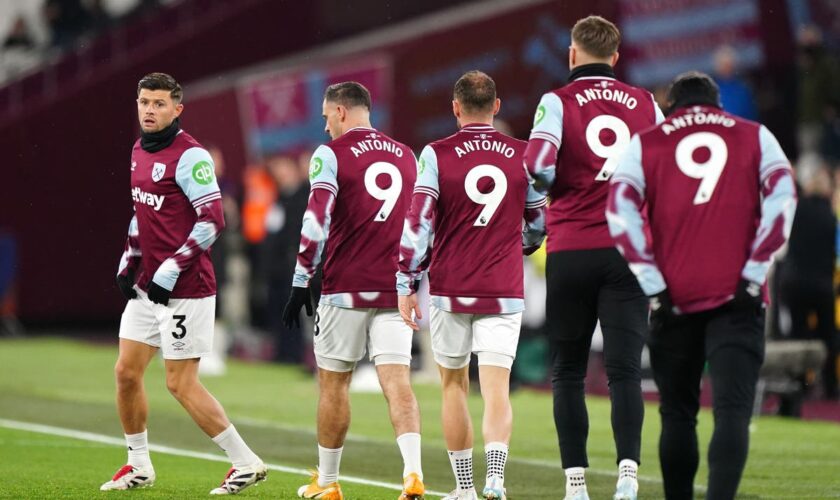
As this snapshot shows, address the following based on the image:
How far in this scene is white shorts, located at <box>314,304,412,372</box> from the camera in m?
8.30

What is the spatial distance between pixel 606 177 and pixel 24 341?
20135 millimetres

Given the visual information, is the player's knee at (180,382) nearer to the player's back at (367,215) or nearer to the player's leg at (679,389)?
Result: the player's back at (367,215)

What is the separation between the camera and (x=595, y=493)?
9109 mm

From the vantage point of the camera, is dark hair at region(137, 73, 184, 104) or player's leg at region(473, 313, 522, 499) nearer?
player's leg at region(473, 313, 522, 499)

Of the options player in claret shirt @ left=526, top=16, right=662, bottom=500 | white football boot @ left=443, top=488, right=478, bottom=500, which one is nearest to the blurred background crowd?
white football boot @ left=443, top=488, right=478, bottom=500

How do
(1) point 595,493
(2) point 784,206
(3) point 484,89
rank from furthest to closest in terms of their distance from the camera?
(1) point 595,493 → (3) point 484,89 → (2) point 784,206

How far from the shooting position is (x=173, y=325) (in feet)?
28.1

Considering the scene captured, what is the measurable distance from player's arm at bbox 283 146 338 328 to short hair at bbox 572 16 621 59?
57.0 inches

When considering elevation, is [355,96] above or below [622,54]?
below

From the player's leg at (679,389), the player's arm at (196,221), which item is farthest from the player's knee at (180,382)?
the player's leg at (679,389)

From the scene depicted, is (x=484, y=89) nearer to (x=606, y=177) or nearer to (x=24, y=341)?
(x=606, y=177)

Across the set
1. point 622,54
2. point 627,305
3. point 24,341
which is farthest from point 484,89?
point 24,341

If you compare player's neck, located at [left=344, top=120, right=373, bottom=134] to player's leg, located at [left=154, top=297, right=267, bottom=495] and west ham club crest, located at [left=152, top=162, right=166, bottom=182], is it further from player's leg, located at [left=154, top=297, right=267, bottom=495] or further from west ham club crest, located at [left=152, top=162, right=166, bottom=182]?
player's leg, located at [left=154, top=297, right=267, bottom=495]

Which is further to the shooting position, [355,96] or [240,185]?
[240,185]
